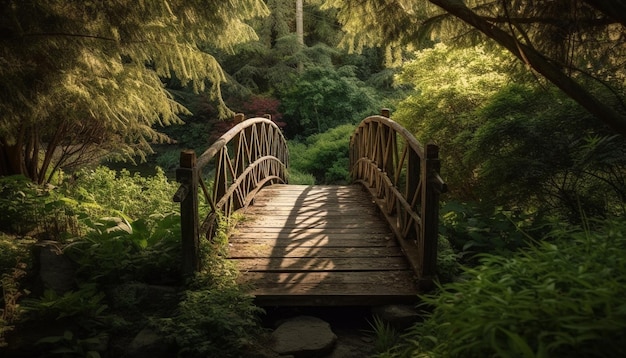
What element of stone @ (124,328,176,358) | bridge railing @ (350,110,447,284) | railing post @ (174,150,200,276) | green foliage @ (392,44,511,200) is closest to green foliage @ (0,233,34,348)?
stone @ (124,328,176,358)

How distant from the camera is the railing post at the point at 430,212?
12.9 feet

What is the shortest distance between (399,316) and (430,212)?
85 centimetres

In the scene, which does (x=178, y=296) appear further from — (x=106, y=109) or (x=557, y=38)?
(x=557, y=38)

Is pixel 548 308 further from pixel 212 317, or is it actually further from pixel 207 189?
pixel 207 189

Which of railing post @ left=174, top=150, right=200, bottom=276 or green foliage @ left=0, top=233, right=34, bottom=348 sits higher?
railing post @ left=174, top=150, right=200, bottom=276

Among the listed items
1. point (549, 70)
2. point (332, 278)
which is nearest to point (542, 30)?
point (549, 70)

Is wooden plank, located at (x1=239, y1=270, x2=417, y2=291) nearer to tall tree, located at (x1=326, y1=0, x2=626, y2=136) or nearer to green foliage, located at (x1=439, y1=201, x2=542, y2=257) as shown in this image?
green foliage, located at (x1=439, y1=201, x2=542, y2=257)

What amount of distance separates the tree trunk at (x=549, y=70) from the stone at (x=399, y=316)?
6.19 feet

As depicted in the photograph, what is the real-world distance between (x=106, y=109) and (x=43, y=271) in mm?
2211

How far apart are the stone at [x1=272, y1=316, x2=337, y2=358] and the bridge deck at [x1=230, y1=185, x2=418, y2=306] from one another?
0.64ft

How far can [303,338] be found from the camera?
354cm

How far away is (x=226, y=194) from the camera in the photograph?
16.8ft

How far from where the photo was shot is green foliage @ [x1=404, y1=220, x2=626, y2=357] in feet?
6.22

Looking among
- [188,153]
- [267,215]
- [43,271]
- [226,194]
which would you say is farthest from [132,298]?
[267,215]
